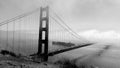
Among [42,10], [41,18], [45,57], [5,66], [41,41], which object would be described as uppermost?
[42,10]

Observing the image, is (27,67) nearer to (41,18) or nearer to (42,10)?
(41,18)

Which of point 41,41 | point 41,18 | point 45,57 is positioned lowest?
point 45,57

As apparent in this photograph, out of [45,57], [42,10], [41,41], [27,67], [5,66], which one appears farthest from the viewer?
[42,10]

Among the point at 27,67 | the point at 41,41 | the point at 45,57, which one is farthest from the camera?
the point at 41,41

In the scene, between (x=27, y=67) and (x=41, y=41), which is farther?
(x=41, y=41)

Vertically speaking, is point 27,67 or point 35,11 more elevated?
point 35,11

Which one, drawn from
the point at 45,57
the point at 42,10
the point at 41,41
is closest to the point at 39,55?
the point at 45,57

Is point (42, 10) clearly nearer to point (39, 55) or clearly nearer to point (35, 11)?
point (35, 11)

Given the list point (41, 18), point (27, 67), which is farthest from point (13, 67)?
point (41, 18)

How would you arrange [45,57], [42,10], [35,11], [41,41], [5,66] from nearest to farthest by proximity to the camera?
1. [5,66]
2. [45,57]
3. [41,41]
4. [42,10]
5. [35,11]
